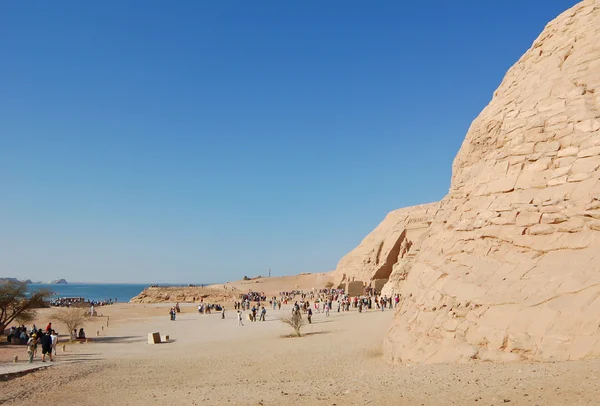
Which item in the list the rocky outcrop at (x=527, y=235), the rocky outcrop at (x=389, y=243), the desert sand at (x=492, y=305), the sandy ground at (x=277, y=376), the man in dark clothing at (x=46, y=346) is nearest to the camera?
the sandy ground at (x=277, y=376)

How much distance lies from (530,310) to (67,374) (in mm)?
14366

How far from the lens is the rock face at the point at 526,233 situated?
9.36m

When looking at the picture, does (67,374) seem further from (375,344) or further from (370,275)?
(370,275)

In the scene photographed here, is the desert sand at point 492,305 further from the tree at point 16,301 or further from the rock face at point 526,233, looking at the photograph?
the tree at point 16,301

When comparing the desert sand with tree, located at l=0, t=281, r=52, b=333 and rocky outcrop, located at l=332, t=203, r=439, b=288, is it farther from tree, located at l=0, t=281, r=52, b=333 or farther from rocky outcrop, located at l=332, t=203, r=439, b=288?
rocky outcrop, located at l=332, t=203, r=439, b=288

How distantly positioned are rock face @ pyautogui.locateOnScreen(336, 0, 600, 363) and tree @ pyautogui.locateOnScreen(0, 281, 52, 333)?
2222 centimetres

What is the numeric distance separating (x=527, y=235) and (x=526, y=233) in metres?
0.06

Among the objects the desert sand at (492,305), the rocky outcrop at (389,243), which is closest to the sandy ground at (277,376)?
the desert sand at (492,305)

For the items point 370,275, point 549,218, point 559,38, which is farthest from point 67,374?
point 370,275

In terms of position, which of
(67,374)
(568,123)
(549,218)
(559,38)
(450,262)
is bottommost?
(67,374)

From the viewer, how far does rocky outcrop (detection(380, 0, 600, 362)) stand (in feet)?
30.7

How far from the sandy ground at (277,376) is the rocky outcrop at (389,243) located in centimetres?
2034

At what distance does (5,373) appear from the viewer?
1437cm

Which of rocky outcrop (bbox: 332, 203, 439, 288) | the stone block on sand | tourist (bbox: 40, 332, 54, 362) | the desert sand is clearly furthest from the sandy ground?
rocky outcrop (bbox: 332, 203, 439, 288)
